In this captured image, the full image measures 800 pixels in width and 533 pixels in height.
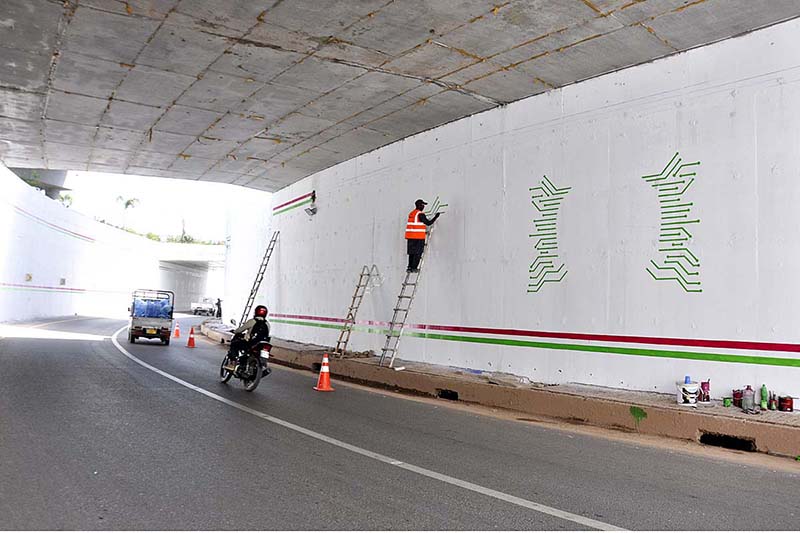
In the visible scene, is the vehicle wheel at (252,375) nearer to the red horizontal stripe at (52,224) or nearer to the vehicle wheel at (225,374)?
the vehicle wheel at (225,374)

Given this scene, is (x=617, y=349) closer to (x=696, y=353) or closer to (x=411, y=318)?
(x=696, y=353)

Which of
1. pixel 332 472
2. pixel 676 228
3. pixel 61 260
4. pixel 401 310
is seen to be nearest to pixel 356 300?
pixel 401 310

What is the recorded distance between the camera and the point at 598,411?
364 inches

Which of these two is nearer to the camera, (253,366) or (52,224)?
(253,366)

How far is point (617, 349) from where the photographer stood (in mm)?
9977

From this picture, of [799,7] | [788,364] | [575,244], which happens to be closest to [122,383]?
[575,244]

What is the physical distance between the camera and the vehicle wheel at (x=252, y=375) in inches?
448

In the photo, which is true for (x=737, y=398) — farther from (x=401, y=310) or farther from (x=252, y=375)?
(x=252, y=375)

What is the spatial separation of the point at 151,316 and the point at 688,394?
19.0 m

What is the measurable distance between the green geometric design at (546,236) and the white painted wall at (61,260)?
2642 centimetres

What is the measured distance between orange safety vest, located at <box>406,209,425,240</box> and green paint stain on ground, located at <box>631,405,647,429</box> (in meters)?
6.48

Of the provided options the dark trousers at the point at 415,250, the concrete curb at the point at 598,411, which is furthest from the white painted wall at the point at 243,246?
the concrete curb at the point at 598,411

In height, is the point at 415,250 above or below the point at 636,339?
above

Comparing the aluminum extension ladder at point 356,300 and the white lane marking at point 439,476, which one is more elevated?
the aluminum extension ladder at point 356,300
